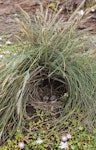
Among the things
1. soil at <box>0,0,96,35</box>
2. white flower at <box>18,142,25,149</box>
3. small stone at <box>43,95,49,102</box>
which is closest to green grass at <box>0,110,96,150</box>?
white flower at <box>18,142,25,149</box>

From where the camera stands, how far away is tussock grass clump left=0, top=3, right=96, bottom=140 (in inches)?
118

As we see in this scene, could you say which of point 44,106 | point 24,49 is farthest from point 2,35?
point 44,106

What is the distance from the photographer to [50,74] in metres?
3.08

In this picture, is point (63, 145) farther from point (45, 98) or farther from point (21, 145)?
point (45, 98)

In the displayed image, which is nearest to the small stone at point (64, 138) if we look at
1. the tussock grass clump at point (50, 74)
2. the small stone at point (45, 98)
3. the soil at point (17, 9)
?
the tussock grass clump at point (50, 74)

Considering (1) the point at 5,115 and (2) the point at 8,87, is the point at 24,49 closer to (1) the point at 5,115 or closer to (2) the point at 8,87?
(2) the point at 8,87

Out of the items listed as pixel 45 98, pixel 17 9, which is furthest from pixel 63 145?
pixel 17 9

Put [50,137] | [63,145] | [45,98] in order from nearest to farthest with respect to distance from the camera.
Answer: [63,145]
[50,137]
[45,98]

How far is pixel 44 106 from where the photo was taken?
3.13 meters

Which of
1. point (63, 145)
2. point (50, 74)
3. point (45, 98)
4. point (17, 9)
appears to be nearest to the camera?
point (63, 145)

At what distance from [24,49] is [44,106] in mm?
565

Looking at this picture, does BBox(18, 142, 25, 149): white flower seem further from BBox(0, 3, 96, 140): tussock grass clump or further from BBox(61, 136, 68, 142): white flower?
BBox(61, 136, 68, 142): white flower

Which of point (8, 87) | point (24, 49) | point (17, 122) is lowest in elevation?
point (17, 122)

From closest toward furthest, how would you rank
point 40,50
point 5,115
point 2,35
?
point 5,115 < point 40,50 < point 2,35
